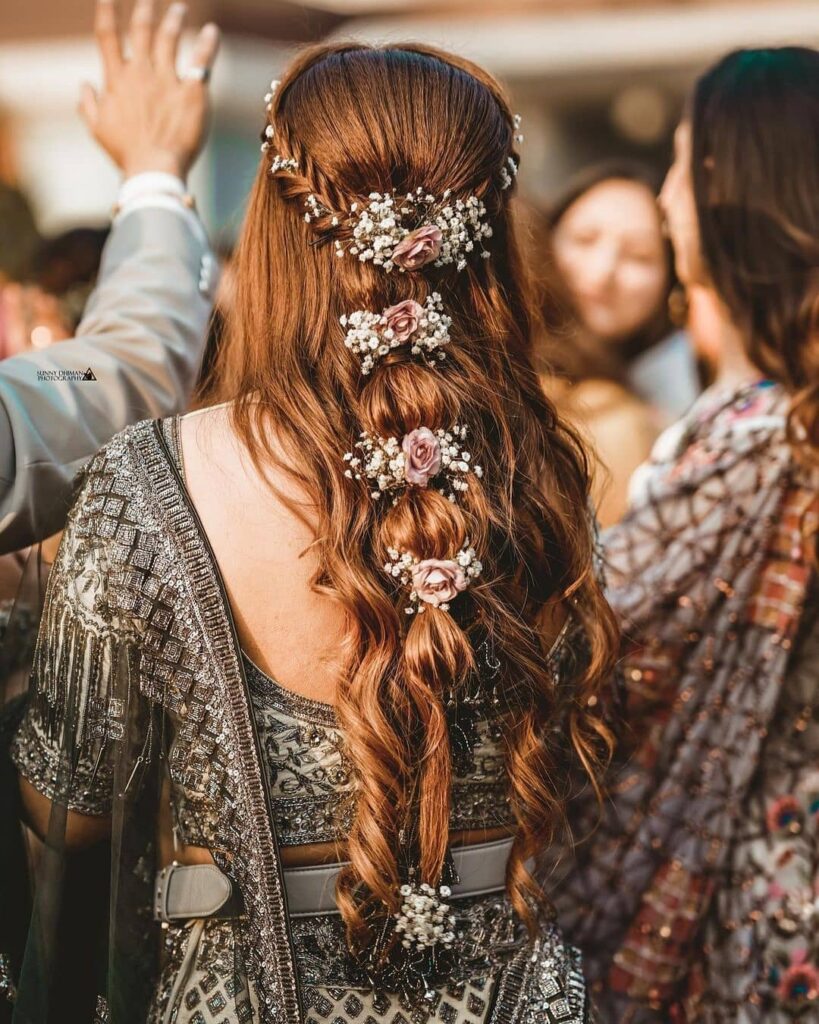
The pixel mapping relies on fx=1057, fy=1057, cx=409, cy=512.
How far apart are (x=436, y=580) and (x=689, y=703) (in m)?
0.87

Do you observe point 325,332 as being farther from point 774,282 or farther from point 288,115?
point 774,282

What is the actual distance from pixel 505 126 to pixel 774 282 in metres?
0.92

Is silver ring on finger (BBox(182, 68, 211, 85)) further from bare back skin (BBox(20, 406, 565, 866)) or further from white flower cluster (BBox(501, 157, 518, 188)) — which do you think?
bare back skin (BBox(20, 406, 565, 866))

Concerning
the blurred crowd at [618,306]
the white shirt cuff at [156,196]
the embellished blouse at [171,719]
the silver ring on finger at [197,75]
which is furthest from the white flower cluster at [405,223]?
the blurred crowd at [618,306]

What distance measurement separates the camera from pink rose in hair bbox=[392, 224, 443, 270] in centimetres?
122

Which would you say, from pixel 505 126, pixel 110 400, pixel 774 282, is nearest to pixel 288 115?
pixel 505 126

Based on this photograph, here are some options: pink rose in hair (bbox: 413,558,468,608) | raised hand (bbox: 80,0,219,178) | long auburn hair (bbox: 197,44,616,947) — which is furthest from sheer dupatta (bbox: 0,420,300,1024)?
raised hand (bbox: 80,0,219,178)

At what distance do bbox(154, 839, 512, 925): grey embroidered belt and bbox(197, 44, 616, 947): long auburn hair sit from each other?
4 centimetres

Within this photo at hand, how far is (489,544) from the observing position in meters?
1.28

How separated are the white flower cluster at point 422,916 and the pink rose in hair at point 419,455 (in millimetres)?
494

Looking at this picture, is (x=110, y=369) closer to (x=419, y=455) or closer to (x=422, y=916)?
(x=419, y=455)

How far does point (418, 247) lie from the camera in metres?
1.22

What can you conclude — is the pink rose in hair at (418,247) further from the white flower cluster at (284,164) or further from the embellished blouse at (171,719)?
the embellished blouse at (171,719)

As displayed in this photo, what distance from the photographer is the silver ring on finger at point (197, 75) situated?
5.89 ft
